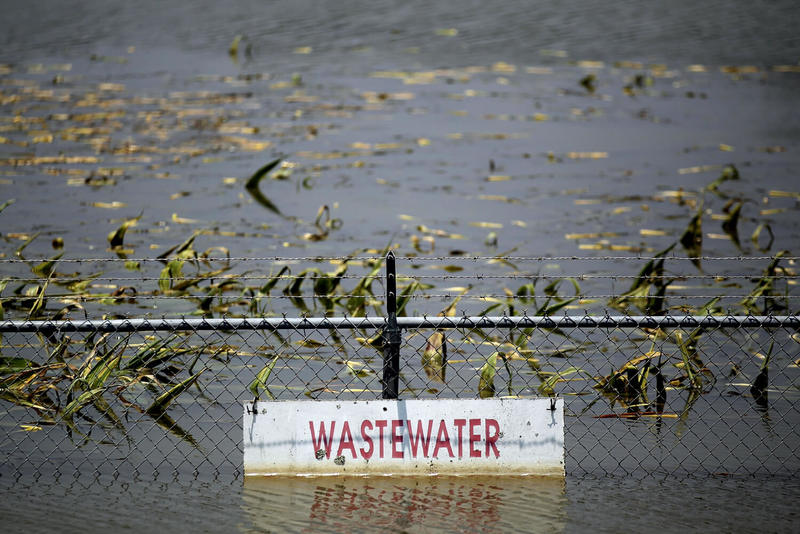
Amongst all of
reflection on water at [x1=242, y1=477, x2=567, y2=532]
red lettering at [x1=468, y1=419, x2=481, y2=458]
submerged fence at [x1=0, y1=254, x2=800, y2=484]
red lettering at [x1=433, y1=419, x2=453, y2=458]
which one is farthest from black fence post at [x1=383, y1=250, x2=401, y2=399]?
reflection on water at [x1=242, y1=477, x2=567, y2=532]

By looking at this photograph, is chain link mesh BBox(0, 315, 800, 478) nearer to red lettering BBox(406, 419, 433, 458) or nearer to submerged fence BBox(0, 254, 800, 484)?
submerged fence BBox(0, 254, 800, 484)

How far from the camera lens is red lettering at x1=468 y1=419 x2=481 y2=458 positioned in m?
6.39

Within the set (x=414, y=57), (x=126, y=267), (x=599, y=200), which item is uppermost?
(x=414, y=57)

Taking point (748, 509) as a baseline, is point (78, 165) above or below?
above

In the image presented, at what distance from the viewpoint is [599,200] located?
1522 centimetres

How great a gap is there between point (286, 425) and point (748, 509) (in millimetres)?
2792

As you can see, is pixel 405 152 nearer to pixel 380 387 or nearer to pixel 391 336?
pixel 380 387

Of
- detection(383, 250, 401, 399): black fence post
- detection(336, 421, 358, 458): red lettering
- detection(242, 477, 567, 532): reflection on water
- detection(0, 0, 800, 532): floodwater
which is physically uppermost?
detection(0, 0, 800, 532): floodwater

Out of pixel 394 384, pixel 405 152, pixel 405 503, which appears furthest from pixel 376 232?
pixel 405 503

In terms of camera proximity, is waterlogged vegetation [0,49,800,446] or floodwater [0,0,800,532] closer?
floodwater [0,0,800,532]

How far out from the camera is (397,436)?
6379 millimetres

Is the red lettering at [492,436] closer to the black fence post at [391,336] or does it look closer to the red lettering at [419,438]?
the red lettering at [419,438]

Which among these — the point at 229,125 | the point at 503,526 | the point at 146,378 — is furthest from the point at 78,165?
the point at 503,526

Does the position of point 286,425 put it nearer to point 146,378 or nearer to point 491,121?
point 146,378
